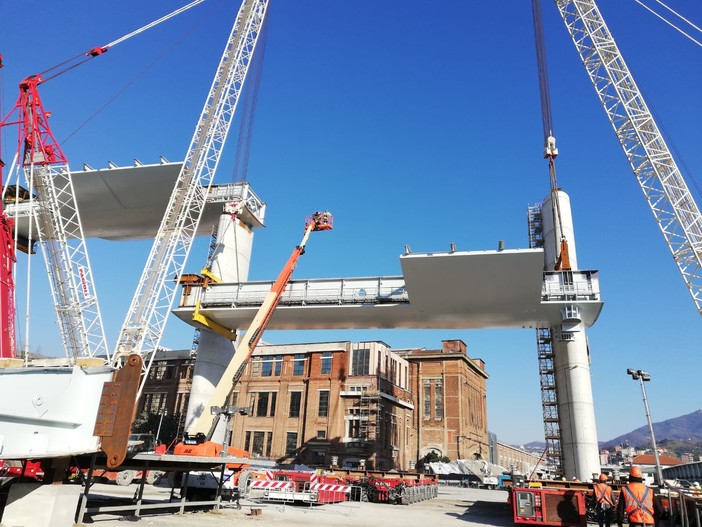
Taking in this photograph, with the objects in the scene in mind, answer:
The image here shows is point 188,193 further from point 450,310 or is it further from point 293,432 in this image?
point 293,432

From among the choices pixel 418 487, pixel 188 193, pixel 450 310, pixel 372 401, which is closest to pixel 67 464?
pixel 418 487

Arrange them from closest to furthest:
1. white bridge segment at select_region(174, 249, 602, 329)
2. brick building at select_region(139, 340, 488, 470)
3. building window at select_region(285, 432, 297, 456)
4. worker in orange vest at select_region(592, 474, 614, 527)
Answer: worker in orange vest at select_region(592, 474, 614, 527) < white bridge segment at select_region(174, 249, 602, 329) < brick building at select_region(139, 340, 488, 470) < building window at select_region(285, 432, 297, 456)

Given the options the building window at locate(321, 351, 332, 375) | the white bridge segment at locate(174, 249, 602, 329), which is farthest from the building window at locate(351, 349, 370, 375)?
the white bridge segment at locate(174, 249, 602, 329)

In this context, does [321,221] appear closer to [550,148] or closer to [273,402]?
[550,148]

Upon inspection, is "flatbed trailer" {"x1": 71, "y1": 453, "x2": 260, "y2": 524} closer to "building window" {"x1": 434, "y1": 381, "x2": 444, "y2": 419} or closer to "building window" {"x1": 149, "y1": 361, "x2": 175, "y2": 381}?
"building window" {"x1": 149, "y1": 361, "x2": 175, "y2": 381}

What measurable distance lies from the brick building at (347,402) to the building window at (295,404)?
0.39 ft

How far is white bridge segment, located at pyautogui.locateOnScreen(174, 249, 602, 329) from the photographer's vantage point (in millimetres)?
27344

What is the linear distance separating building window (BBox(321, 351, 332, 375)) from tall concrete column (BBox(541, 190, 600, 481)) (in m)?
32.3

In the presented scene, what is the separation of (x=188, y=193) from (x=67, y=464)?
1253 inches

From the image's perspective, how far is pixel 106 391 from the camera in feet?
36.1

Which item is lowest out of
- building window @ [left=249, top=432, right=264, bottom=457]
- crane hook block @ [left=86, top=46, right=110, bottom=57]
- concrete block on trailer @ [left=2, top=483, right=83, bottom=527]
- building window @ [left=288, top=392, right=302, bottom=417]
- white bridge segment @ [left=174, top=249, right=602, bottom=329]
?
concrete block on trailer @ [left=2, top=483, right=83, bottom=527]

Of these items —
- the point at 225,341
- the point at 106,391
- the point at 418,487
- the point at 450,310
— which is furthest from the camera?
the point at 225,341

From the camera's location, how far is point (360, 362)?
196 feet

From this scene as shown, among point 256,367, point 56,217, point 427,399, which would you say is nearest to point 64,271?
point 56,217
